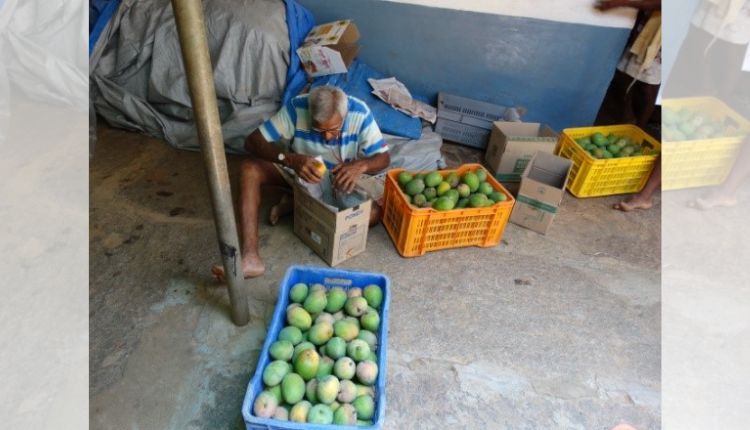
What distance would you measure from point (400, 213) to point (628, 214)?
1.82 m

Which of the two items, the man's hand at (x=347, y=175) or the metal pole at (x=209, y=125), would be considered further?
the man's hand at (x=347, y=175)

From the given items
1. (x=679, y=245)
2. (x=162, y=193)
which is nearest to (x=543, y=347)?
(x=679, y=245)

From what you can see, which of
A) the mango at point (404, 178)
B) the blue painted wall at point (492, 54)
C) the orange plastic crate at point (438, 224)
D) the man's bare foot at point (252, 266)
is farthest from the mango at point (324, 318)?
the blue painted wall at point (492, 54)

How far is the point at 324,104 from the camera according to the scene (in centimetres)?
226

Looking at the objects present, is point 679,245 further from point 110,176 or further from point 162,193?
point 110,176

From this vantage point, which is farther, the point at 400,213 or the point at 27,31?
the point at 27,31

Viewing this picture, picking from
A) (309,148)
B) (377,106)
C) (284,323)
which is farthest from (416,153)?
(284,323)

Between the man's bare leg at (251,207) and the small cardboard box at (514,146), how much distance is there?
5.61ft

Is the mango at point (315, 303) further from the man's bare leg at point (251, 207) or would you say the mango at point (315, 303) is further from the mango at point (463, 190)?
the mango at point (463, 190)

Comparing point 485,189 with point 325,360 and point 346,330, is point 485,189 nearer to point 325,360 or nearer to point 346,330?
point 346,330

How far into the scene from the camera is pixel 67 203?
2.71 m

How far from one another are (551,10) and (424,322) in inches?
107

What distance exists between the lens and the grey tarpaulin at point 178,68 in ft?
11.0

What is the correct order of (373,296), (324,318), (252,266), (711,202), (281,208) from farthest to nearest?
1. (711,202)
2. (281,208)
3. (252,266)
4. (373,296)
5. (324,318)
